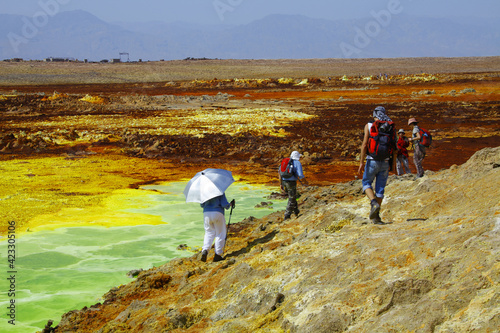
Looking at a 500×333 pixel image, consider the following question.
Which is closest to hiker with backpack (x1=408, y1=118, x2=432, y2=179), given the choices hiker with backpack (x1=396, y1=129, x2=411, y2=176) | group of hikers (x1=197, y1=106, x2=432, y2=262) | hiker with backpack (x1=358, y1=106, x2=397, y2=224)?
hiker with backpack (x1=396, y1=129, x2=411, y2=176)

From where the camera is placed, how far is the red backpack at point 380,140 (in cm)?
668

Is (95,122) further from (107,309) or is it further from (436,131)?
(107,309)

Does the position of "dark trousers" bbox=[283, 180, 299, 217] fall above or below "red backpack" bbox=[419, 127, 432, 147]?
below

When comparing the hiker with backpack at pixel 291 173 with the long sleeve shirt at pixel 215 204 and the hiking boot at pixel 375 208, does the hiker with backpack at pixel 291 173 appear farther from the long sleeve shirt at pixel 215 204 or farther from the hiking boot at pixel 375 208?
the hiking boot at pixel 375 208

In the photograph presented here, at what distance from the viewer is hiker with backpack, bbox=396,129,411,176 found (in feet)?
38.7

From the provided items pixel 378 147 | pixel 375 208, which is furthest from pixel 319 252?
pixel 378 147

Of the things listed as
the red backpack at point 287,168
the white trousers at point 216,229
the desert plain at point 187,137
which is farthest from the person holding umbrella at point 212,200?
the desert plain at point 187,137

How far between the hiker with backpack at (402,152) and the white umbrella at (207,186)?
17.3ft

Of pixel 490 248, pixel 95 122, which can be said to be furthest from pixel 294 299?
pixel 95 122

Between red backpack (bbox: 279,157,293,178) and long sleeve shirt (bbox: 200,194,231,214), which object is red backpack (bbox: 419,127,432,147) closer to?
red backpack (bbox: 279,157,293,178)

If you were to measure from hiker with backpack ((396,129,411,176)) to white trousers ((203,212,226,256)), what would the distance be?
17.8 feet

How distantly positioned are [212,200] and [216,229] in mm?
463

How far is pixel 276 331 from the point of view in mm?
4785

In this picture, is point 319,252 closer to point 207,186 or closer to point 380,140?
point 380,140
